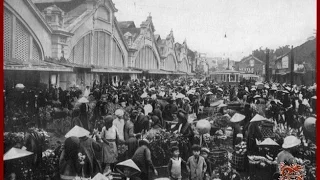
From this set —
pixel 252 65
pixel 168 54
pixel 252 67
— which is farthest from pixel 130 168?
pixel 252 67

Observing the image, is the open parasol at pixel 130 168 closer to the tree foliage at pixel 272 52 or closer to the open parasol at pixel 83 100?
the open parasol at pixel 83 100

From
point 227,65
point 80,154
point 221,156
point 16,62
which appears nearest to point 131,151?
point 80,154

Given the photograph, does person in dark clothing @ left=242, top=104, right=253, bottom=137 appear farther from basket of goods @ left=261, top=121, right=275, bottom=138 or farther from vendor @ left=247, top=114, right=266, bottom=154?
basket of goods @ left=261, top=121, right=275, bottom=138

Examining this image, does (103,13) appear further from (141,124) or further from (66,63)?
(141,124)

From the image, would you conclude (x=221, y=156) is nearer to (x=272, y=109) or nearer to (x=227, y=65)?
(x=272, y=109)

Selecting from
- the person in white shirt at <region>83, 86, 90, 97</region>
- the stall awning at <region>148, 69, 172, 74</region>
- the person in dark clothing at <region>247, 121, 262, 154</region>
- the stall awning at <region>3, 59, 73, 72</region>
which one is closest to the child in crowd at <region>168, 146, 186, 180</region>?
the person in dark clothing at <region>247, 121, 262, 154</region>

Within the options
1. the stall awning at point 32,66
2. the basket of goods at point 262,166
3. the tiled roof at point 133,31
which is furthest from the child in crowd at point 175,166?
the tiled roof at point 133,31
